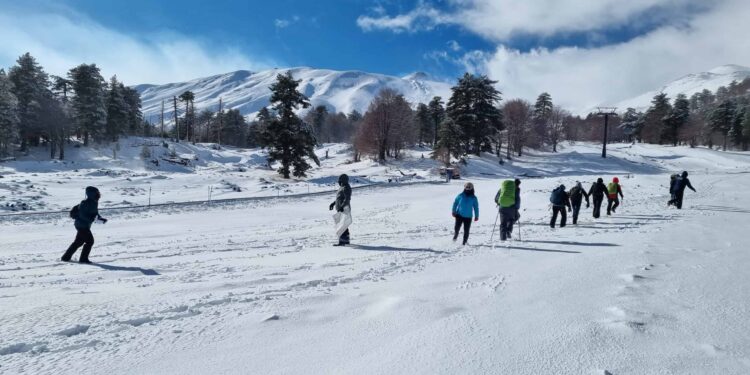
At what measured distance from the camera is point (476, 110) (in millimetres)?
55438

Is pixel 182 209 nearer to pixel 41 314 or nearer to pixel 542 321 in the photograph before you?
pixel 41 314

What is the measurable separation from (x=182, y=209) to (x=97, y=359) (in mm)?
16980

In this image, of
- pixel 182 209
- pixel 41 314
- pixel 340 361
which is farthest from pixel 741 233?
pixel 182 209

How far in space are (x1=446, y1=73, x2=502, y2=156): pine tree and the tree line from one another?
46.9 m

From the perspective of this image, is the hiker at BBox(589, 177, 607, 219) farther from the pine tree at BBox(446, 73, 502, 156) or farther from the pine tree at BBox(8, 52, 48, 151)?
the pine tree at BBox(8, 52, 48, 151)

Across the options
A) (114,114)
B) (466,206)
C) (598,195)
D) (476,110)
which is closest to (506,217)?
(466,206)

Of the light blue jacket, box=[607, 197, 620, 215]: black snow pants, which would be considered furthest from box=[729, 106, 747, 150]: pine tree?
the light blue jacket

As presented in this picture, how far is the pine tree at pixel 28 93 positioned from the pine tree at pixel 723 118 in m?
109

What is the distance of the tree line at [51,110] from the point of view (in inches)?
1619

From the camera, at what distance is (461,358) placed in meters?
3.32

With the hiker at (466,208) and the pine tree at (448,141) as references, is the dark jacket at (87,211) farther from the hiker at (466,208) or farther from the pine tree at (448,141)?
the pine tree at (448,141)

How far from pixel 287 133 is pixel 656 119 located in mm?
82699

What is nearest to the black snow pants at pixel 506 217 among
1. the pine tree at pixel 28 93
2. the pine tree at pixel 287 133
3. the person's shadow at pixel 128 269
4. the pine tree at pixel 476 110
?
the person's shadow at pixel 128 269

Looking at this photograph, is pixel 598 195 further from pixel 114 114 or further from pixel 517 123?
pixel 114 114
